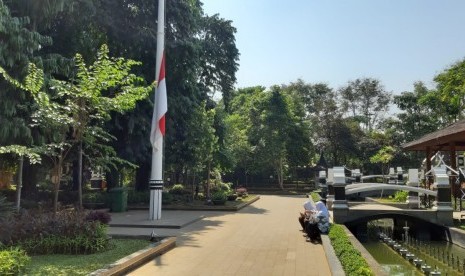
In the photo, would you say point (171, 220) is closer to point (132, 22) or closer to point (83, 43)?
point (83, 43)

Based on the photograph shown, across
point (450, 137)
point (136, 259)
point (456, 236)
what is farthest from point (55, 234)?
point (450, 137)

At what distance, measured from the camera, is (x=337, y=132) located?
5094 cm

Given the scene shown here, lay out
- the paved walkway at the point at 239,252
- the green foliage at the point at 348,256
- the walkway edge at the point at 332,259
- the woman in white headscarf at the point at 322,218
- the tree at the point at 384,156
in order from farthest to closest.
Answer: the tree at the point at 384,156 < the woman in white headscarf at the point at 322,218 < the paved walkway at the point at 239,252 < the walkway edge at the point at 332,259 < the green foliage at the point at 348,256

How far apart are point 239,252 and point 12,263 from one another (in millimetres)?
5175

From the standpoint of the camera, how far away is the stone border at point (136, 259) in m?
7.97

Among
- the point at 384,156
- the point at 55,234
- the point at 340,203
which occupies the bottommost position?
the point at 55,234

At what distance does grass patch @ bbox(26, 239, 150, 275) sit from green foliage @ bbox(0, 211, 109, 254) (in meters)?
0.36

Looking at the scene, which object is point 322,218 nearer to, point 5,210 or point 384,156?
point 5,210

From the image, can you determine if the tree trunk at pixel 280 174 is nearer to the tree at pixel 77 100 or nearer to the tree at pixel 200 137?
the tree at pixel 200 137

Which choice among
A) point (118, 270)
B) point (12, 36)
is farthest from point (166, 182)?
point (118, 270)

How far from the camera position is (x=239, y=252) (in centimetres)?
1091

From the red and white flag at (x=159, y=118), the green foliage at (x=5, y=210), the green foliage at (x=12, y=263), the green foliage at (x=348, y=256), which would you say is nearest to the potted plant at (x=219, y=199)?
the red and white flag at (x=159, y=118)

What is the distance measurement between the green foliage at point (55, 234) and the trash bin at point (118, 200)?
33.4ft

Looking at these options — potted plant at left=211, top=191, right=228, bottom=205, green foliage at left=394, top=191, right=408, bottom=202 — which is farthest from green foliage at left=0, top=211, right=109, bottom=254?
green foliage at left=394, top=191, right=408, bottom=202
